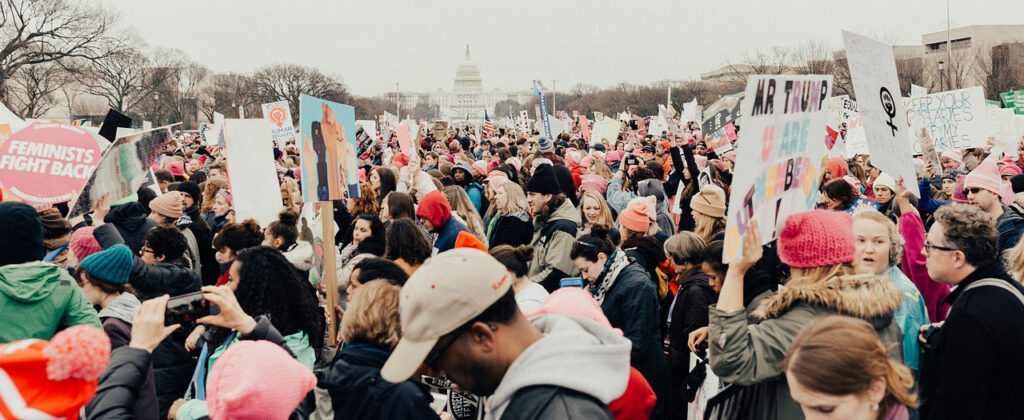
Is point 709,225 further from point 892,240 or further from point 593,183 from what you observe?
point 593,183

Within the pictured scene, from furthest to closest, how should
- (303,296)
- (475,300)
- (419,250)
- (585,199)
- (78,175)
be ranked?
(585,199) < (78,175) < (419,250) < (303,296) < (475,300)

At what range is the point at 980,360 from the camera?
315cm

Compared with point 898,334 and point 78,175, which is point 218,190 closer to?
point 78,175

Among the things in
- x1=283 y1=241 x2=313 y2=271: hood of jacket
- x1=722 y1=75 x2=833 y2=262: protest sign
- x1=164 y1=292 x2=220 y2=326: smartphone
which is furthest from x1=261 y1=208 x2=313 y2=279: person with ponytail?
x1=722 y1=75 x2=833 y2=262: protest sign

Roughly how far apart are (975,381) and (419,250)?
340 cm

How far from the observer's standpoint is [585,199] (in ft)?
21.8

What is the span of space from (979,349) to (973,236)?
0.58m

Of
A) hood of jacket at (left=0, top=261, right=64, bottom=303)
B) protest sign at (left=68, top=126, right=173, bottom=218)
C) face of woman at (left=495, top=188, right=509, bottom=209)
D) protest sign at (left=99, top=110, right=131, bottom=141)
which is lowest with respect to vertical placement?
face of woman at (left=495, top=188, right=509, bottom=209)

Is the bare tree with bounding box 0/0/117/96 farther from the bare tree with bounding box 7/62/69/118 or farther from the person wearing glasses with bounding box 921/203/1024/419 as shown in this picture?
→ the person wearing glasses with bounding box 921/203/1024/419

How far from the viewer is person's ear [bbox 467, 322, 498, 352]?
6.78ft

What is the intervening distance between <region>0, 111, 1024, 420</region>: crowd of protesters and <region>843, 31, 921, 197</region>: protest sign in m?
0.38

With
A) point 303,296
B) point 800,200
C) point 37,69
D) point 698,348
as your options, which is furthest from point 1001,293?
point 37,69

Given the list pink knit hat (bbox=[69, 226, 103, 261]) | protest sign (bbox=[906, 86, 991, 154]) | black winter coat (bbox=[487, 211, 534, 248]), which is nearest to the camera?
pink knit hat (bbox=[69, 226, 103, 261])

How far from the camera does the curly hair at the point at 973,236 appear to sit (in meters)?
3.46
